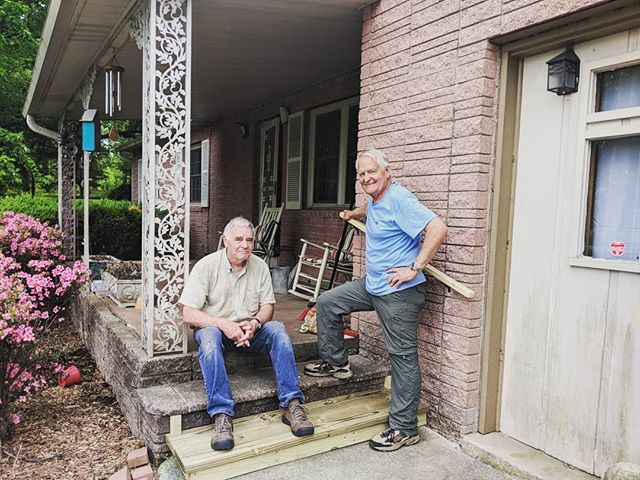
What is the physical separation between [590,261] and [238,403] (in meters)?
1.88

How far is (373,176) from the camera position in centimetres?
276

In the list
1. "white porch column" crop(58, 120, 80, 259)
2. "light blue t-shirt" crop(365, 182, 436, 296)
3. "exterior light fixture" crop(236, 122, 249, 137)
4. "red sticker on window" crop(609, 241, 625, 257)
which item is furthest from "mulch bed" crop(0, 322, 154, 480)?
"exterior light fixture" crop(236, 122, 249, 137)

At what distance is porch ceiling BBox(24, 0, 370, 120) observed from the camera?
3443mm

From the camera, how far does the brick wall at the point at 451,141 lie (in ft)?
8.76

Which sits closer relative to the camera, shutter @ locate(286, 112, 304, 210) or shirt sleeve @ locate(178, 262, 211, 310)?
shirt sleeve @ locate(178, 262, 211, 310)

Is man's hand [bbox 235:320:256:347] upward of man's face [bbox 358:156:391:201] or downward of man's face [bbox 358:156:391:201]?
downward

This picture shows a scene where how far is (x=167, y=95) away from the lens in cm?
290

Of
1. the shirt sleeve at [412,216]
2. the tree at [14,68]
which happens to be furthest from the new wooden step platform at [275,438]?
the tree at [14,68]

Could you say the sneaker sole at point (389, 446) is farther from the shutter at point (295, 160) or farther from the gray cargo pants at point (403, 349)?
the shutter at point (295, 160)

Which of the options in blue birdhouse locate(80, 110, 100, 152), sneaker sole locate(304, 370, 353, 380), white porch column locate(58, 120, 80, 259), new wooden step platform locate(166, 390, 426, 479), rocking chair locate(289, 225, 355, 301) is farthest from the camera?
white porch column locate(58, 120, 80, 259)

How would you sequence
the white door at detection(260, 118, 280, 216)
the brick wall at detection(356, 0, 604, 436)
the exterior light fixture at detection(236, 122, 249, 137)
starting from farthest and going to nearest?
1. the exterior light fixture at detection(236, 122, 249, 137)
2. the white door at detection(260, 118, 280, 216)
3. the brick wall at detection(356, 0, 604, 436)

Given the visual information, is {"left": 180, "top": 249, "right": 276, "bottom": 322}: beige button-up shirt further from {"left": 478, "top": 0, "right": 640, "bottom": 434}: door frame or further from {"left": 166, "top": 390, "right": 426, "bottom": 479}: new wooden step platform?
A: {"left": 478, "top": 0, "right": 640, "bottom": 434}: door frame

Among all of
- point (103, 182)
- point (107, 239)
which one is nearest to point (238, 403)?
point (107, 239)

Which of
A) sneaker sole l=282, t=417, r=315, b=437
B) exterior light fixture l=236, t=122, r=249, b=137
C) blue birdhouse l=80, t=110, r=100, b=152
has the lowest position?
sneaker sole l=282, t=417, r=315, b=437
